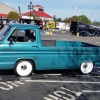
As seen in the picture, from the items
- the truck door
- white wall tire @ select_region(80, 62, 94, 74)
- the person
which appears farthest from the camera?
white wall tire @ select_region(80, 62, 94, 74)

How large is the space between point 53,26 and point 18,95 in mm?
57610

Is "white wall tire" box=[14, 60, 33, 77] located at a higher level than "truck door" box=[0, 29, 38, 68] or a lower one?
lower

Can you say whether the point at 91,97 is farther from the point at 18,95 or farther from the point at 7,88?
the point at 7,88

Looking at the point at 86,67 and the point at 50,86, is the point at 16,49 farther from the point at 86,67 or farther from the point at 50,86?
the point at 86,67

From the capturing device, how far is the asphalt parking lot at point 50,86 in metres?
5.46

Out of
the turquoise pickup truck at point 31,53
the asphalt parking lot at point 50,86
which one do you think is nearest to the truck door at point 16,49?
the turquoise pickup truck at point 31,53

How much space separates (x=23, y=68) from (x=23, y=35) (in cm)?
116

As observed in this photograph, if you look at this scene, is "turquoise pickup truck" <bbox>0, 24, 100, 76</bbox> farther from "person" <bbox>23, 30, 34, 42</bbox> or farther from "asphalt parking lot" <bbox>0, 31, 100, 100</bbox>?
"asphalt parking lot" <bbox>0, 31, 100, 100</bbox>

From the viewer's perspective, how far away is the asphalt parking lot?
5465 millimetres

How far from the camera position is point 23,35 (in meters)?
7.38

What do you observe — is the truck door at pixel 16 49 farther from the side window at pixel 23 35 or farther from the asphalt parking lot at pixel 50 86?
the asphalt parking lot at pixel 50 86

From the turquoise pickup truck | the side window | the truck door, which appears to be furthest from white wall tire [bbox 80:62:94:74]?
the side window

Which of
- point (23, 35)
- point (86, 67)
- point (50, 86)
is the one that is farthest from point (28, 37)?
point (86, 67)

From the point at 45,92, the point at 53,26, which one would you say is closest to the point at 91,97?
the point at 45,92
